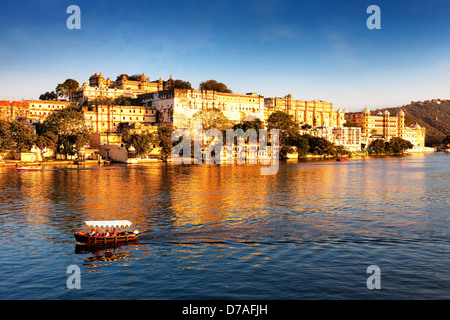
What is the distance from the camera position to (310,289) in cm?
1980

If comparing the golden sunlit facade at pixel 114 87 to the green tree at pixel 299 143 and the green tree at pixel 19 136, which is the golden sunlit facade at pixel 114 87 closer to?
the green tree at pixel 19 136

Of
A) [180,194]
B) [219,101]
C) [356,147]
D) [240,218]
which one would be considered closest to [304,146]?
[219,101]

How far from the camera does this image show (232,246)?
26812 millimetres

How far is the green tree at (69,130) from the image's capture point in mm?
101875

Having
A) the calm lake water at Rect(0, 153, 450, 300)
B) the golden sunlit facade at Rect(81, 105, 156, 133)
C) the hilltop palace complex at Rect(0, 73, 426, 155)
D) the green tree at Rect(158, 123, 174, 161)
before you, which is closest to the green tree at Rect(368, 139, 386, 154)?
the hilltop palace complex at Rect(0, 73, 426, 155)

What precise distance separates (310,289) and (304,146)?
4892 inches

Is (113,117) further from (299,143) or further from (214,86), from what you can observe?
(299,143)

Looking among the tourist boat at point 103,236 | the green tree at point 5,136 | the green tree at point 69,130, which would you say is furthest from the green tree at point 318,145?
the tourist boat at point 103,236

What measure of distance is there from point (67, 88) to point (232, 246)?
140947mm

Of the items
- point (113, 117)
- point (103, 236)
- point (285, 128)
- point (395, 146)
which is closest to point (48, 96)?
point (113, 117)

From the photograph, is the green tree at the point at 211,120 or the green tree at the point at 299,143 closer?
the green tree at the point at 211,120

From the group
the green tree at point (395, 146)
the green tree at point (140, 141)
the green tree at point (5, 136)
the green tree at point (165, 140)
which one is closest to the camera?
the green tree at point (5, 136)

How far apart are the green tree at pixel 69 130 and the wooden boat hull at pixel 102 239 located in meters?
79.3

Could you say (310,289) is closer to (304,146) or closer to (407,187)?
(407,187)
